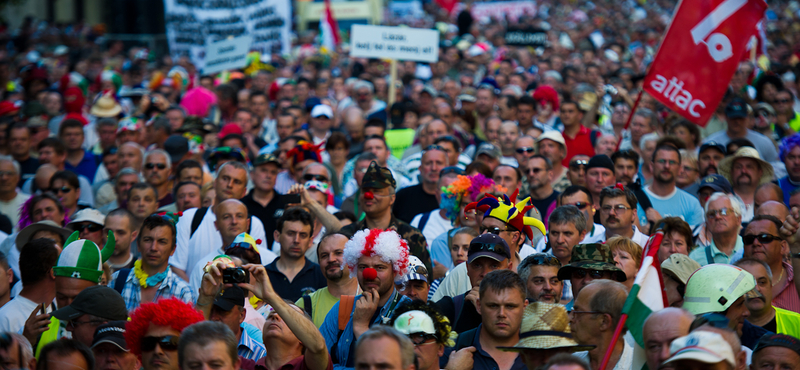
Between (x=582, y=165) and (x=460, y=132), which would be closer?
(x=582, y=165)

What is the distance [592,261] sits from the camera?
5.43m

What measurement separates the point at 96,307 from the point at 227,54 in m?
10.7

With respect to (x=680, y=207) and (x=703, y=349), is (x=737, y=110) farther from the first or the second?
(x=703, y=349)

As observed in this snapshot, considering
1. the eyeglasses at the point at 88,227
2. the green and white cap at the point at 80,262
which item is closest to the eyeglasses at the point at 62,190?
the eyeglasses at the point at 88,227

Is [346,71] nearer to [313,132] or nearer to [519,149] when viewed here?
[313,132]

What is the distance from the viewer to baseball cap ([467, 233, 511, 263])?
5523 mm

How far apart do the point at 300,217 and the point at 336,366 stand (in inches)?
85.7

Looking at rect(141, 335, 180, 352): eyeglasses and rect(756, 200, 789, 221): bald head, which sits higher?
rect(141, 335, 180, 352): eyeglasses

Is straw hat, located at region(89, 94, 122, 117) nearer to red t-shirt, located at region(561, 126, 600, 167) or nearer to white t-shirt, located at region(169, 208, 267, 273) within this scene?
white t-shirt, located at region(169, 208, 267, 273)

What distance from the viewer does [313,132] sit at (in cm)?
1215

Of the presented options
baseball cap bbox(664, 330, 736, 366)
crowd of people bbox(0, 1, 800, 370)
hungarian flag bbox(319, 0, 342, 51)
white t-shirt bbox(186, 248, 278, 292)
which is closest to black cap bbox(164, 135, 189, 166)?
crowd of people bbox(0, 1, 800, 370)

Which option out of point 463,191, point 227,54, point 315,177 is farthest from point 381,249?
point 227,54

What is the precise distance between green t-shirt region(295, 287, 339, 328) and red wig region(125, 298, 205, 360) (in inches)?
52.6

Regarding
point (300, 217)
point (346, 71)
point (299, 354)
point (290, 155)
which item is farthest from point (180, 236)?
point (346, 71)
